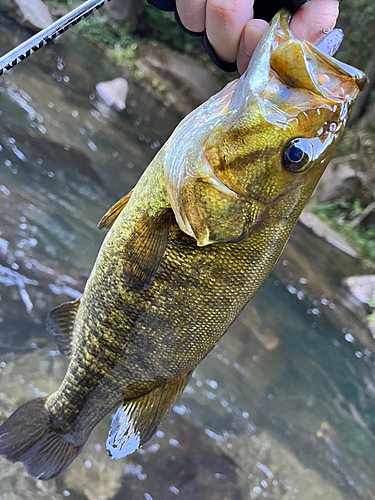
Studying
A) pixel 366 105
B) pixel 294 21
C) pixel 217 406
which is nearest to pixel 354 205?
pixel 366 105

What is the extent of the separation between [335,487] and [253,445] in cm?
70

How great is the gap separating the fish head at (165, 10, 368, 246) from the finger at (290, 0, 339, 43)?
163mm

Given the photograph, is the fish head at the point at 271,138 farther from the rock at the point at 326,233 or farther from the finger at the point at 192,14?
the rock at the point at 326,233

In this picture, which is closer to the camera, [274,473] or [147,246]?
[147,246]

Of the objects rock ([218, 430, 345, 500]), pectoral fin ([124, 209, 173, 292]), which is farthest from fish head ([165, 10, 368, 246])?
rock ([218, 430, 345, 500])

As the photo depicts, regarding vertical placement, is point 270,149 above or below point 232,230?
above

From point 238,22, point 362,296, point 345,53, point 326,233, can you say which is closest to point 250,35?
point 238,22

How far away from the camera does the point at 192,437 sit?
241cm

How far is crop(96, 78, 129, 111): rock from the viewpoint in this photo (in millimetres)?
4691

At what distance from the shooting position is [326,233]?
4.82 metres

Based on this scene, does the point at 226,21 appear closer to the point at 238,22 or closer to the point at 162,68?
the point at 238,22

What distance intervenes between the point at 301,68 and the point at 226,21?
1.23ft

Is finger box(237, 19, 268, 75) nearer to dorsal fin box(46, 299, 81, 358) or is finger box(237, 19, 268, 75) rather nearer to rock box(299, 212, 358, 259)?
dorsal fin box(46, 299, 81, 358)

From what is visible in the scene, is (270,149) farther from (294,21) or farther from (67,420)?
(67,420)
